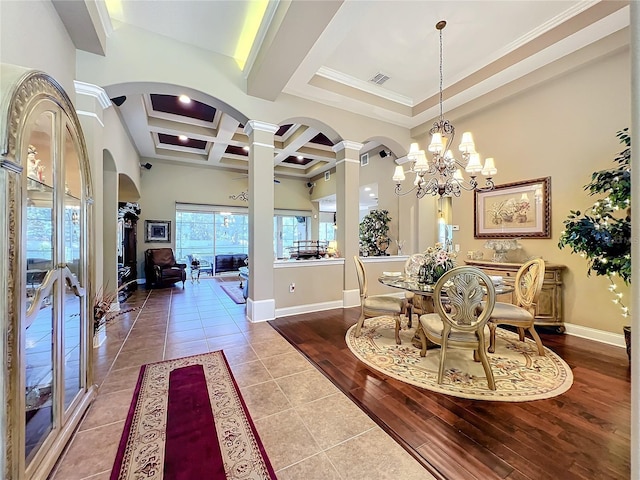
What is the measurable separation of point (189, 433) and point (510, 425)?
2.21 m

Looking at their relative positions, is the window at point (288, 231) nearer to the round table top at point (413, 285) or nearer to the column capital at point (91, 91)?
the column capital at point (91, 91)

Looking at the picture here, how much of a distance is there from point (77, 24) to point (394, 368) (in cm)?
470

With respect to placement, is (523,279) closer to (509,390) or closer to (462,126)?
(509,390)

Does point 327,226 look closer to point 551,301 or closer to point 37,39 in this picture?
point 551,301

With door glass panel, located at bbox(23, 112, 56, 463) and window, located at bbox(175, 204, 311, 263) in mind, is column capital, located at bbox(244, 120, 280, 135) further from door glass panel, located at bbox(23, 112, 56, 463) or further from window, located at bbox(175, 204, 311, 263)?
window, located at bbox(175, 204, 311, 263)

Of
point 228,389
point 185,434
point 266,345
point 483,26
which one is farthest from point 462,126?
point 185,434

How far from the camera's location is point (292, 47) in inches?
121

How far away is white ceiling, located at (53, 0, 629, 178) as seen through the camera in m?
2.99

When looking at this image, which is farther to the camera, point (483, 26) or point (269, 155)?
point (269, 155)

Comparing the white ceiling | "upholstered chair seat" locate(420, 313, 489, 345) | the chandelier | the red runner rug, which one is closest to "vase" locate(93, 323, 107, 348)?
the red runner rug

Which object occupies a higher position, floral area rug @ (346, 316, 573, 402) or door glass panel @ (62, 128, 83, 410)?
door glass panel @ (62, 128, 83, 410)

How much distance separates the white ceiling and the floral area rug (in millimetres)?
3498

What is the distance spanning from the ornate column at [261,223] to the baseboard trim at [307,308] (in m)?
0.18

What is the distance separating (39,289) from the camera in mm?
1461
